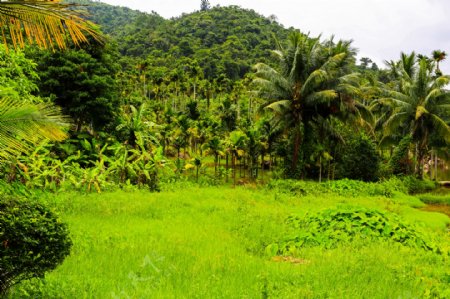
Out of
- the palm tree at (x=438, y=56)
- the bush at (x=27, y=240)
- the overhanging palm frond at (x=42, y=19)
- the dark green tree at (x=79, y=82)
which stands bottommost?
the bush at (x=27, y=240)

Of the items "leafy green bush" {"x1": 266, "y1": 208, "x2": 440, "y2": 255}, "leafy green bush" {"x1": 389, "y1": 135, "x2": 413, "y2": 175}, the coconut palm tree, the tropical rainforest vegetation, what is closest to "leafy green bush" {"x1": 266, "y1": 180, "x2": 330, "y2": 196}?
the tropical rainforest vegetation

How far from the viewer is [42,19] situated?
10.2 feet

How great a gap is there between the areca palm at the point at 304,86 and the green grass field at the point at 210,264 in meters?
15.6

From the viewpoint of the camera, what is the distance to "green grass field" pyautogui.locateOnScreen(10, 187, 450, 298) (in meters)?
5.94

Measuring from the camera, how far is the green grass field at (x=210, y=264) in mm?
5938

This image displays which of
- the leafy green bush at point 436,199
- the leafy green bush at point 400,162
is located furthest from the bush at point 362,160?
the leafy green bush at point 436,199

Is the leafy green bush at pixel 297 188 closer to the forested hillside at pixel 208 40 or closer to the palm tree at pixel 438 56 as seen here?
the palm tree at pixel 438 56

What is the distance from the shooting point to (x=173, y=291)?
588 cm

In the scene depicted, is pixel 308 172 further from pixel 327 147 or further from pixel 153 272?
pixel 153 272

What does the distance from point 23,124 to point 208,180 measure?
87.5ft

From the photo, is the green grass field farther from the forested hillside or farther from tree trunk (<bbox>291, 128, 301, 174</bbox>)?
the forested hillside

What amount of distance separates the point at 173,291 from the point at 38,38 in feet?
13.4

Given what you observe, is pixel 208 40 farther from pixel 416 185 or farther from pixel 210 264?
pixel 210 264

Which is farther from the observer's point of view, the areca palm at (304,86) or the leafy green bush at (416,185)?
the leafy green bush at (416,185)
